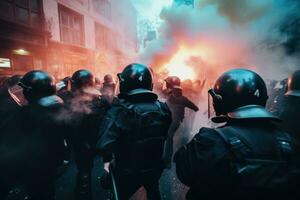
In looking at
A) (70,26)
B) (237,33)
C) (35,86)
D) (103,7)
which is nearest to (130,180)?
(35,86)

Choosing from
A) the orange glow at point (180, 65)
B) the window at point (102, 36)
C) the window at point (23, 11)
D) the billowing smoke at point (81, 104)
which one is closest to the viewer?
the billowing smoke at point (81, 104)

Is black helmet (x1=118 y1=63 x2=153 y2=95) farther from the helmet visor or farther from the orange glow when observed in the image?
the orange glow

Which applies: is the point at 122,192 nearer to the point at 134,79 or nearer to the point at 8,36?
the point at 134,79

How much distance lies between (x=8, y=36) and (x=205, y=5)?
834 cm

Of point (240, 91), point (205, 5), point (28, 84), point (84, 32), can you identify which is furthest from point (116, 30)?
point (240, 91)

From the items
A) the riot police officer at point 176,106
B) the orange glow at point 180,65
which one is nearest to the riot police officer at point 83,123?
the riot police officer at point 176,106

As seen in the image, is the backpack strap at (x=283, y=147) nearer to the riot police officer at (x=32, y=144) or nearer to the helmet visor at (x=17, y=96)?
the riot police officer at (x=32, y=144)

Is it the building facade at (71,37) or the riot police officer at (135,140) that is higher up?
the building facade at (71,37)

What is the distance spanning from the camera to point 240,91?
1.71 metres

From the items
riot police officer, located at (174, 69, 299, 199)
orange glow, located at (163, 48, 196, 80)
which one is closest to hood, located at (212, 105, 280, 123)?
riot police officer, located at (174, 69, 299, 199)

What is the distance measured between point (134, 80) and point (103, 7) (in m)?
17.0

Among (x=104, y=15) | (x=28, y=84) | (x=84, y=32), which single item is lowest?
(x=28, y=84)

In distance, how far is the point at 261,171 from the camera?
1376 millimetres

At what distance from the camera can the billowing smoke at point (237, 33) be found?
8578mm
